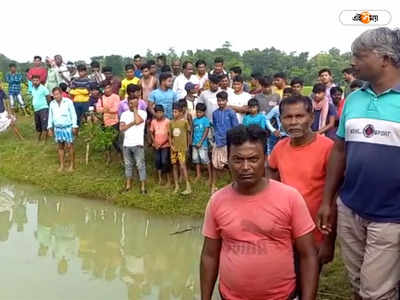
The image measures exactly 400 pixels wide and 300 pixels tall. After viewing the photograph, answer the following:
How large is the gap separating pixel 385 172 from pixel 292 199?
603 millimetres

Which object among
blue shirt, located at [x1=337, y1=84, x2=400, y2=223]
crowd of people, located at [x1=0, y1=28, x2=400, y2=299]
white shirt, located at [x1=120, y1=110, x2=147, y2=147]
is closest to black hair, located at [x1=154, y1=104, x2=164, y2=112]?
white shirt, located at [x1=120, y1=110, x2=147, y2=147]

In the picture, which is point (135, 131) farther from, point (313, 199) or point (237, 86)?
point (313, 199)

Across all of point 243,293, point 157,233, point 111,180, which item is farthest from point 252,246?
point 111,180

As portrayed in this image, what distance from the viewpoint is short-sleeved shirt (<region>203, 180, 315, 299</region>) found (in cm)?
222

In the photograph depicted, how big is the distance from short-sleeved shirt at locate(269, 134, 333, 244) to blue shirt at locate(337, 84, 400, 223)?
0.25 metres

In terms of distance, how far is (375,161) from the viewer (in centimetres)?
254

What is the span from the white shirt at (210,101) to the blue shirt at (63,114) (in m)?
2.63

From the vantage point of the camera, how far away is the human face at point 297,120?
298 cm

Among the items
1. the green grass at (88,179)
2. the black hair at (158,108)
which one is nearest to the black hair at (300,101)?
the green grass at (88,179)

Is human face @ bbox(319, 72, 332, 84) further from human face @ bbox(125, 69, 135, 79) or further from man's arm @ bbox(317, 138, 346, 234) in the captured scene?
man's arm @ bbox(317, 138, 346, 234)

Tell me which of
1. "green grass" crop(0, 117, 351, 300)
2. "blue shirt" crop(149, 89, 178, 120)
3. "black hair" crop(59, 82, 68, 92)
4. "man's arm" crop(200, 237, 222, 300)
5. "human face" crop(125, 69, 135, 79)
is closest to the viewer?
"man's arm" crop(200, 237, 222, 300)

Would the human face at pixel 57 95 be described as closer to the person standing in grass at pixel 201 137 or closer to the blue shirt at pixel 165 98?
the blue shirt at pixel 165 98

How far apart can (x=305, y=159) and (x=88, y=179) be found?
6521mm

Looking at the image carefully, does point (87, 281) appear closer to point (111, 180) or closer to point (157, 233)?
point (157, 233)
